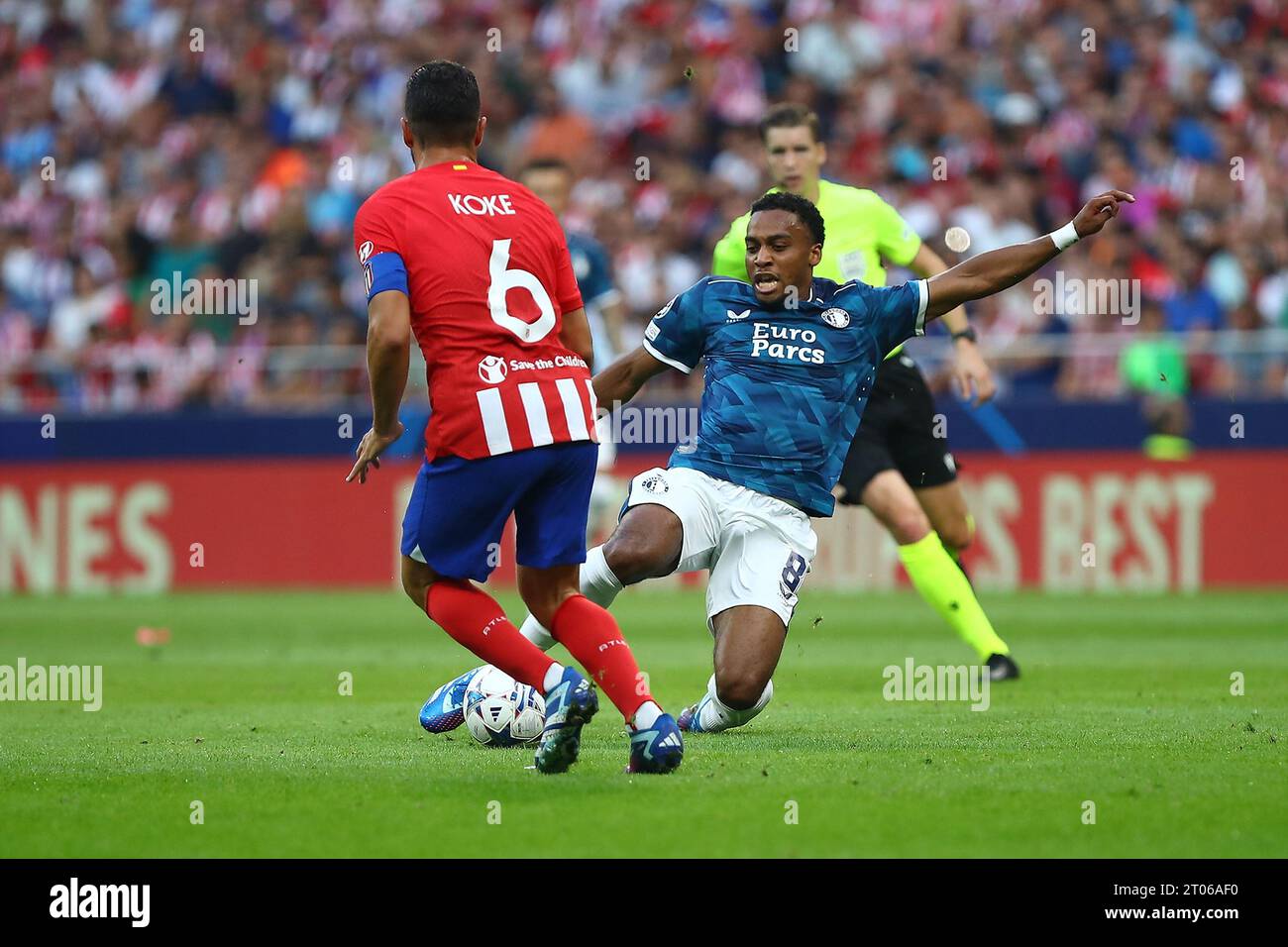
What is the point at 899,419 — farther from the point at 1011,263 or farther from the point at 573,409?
the point at 573,409

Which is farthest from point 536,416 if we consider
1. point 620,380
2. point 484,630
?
point 620,380

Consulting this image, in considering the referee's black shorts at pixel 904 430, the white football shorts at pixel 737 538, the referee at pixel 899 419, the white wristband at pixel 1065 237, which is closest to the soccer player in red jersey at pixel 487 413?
the white football shorts at pixel 737 538

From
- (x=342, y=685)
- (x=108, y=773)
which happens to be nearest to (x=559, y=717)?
(x=108, y=773)

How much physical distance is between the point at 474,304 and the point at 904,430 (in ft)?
13.8

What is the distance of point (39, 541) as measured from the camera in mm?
17391

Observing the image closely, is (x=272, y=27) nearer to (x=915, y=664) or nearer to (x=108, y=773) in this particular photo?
(x=915, y=664)

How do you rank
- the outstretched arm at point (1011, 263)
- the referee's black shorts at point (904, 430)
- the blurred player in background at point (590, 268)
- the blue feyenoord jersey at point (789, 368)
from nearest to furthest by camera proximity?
the outstretched arm at point (1011, 263), the blue feyenoord jersey at point (789, 368), the referee's black shorts at point (904, 430), the blurred player in background at point (590, 268)

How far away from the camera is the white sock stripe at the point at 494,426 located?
615cm

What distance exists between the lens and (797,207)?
750 cm

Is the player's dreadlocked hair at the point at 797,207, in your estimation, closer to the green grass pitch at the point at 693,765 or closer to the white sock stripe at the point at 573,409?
the white sock stripe at the point at 573,409

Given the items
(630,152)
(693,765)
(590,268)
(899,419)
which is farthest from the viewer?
(630,152)

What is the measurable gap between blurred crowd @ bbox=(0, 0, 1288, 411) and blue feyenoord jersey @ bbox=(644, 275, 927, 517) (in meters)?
9.73

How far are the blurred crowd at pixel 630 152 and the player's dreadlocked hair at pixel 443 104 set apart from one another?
11284mm

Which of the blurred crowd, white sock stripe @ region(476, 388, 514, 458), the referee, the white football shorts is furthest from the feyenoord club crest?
the blurred crowd
